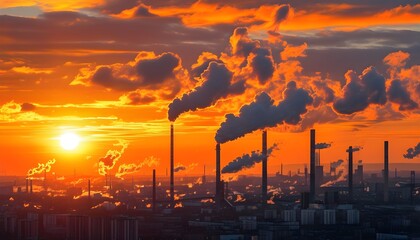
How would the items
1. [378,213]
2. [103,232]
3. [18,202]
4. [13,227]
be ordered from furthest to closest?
[18,202] → [378,213] → [13,227] → [103,232]

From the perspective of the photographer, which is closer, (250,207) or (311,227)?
(311,227)

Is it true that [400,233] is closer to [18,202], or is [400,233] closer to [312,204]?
[312,204]

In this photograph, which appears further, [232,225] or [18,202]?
[18,202]

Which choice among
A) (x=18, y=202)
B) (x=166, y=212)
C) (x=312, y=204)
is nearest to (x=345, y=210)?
(x=312, y=204)

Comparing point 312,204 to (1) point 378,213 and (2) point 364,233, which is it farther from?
(2) point 364,233

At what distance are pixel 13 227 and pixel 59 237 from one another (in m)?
6.27

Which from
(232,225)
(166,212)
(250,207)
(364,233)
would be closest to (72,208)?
(166,212)

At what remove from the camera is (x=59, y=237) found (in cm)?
7994

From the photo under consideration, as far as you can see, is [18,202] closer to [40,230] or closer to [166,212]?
[166,212]

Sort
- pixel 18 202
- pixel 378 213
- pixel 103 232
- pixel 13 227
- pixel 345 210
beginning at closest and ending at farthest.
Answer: pixel 103 232, pixel 13 227, pixel 345 210, pixel 378 213, pixel 18 202

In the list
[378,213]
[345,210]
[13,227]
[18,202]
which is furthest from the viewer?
[18,202]

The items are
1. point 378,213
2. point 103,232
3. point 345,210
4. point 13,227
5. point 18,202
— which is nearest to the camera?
point 103,232

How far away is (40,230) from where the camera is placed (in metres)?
83.9

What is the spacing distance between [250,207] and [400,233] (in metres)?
25.7
